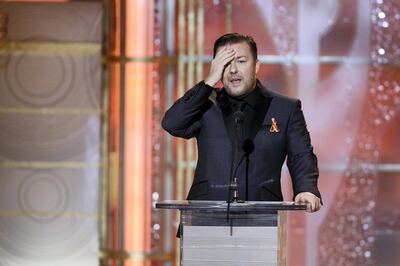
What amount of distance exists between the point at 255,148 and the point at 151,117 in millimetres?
1951

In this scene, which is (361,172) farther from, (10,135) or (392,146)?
(10,135)

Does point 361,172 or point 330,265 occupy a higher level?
point 361,172

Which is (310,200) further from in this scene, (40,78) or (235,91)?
(40,78)

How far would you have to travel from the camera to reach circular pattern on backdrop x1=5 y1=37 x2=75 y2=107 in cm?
529

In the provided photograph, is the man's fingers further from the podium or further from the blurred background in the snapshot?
the blurred background

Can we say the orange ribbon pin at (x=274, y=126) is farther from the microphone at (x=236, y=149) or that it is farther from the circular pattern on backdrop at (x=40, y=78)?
the circular pattern on backdrop at (x=40, y=78)

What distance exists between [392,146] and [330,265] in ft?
2.40

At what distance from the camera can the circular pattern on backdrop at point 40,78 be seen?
17.4ft

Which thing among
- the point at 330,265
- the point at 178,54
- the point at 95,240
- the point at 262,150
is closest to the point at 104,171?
the point at 95,240

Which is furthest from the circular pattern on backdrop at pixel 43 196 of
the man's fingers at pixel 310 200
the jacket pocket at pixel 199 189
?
the man's fingers at pixel 310 200

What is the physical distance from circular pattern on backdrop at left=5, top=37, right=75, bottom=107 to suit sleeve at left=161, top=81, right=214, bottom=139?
7.03 feet

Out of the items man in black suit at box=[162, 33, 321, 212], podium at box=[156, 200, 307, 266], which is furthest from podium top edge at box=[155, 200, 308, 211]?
man in black suit at box=[162, 33, 321, 212]

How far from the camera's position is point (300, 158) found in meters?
3.24

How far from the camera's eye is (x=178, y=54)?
516cm
